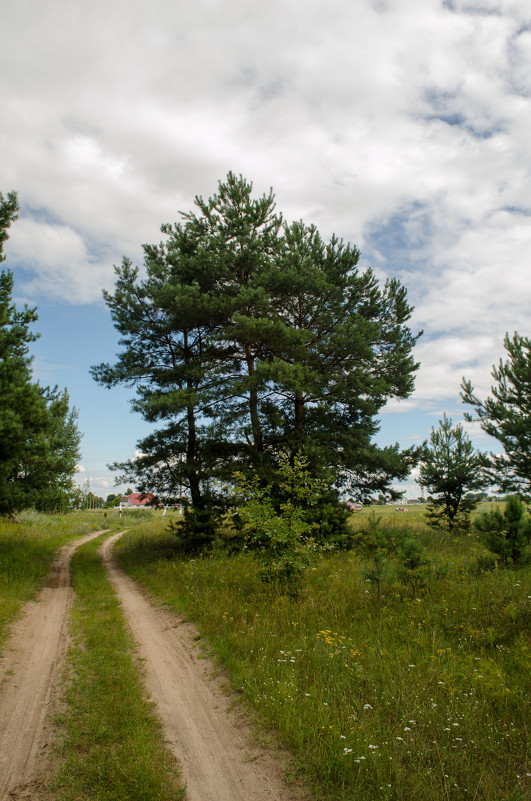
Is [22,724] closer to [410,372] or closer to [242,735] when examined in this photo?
[242,735]

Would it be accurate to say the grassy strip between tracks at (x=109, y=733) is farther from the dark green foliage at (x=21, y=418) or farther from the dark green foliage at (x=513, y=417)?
the dark green foliage at (x=513, y=417)

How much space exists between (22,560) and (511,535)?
14.8 meters

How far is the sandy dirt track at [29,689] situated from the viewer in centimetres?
404

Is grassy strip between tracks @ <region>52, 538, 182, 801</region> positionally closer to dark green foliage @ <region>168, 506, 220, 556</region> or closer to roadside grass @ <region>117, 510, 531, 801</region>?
roadside grass @ <region>117, 510, 531, 801</region>

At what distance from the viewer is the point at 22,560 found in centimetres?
1421

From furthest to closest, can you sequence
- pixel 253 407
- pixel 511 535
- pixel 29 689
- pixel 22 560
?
pixel 253 407 < pixel 22 560 < pixel 511 535 < pixel 29 689

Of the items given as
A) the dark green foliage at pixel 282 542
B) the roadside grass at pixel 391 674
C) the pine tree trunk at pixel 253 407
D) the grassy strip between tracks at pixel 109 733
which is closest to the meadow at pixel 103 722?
the grassy strip between tracks at pixel 109 733

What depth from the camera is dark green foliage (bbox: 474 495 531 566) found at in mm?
9492

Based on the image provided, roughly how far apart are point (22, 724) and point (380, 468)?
1553cm

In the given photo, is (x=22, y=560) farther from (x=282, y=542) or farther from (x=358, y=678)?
(x=358, y=678)

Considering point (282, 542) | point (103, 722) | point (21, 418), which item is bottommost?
point (103, 722)

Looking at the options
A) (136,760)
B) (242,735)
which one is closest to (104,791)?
(136,760)

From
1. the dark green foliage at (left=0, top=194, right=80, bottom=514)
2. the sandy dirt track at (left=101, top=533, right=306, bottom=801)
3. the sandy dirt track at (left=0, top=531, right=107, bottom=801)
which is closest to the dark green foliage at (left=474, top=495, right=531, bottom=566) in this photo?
the sandy dirt track at (left=101, top=533, right=306, bottom=801)

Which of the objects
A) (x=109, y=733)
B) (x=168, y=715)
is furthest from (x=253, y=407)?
(x=109, y=733)
